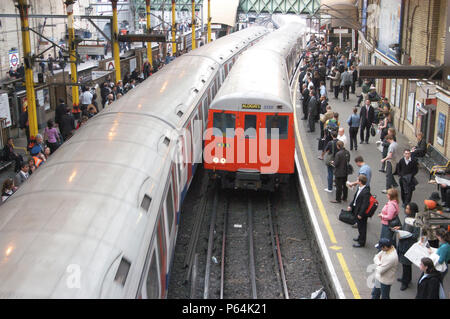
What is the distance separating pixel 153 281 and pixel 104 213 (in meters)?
1.41

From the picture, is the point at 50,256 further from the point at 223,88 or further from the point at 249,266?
the point at 223,88

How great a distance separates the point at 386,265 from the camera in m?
7.96

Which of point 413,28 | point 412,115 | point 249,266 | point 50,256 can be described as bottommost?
point 249,266

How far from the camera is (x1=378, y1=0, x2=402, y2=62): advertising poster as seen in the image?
68.4ft

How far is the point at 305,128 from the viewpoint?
21.0 meters

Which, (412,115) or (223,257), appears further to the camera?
(412,115)

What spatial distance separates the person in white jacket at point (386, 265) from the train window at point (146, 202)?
323 cm

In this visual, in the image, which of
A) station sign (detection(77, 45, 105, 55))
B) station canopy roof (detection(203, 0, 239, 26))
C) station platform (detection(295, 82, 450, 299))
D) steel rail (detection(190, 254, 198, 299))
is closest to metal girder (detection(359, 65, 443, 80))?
station platform (detection(295, 82, 450, 299))

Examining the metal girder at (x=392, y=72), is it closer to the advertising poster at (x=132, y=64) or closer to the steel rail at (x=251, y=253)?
the steel rail at (x=251, y=253)

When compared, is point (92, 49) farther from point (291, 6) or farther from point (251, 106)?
point (291, 6)

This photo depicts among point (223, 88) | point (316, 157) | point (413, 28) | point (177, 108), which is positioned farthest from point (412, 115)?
point (177, 108)

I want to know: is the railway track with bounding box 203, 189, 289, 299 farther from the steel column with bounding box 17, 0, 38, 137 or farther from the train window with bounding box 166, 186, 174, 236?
the steel column with bounding box 17, 0, 38, 137

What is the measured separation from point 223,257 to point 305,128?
10.7 meters

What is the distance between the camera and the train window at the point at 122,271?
Answer: 17.7 feet
